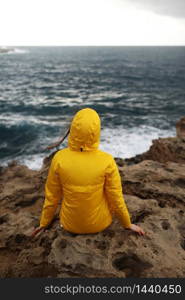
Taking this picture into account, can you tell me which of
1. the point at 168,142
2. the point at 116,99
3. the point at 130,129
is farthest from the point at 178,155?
the point at 116,99

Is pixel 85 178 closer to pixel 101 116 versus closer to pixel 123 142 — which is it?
pixel 123 142

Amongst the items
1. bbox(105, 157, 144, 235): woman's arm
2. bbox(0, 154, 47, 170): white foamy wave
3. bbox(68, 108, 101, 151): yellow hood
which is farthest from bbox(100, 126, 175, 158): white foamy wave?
bbox(68, 108, 101, 151): yellow hood

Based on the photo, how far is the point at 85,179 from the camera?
2379 mm

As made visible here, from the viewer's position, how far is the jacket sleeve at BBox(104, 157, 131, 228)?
2.44 metres

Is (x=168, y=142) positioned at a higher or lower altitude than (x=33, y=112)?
higher

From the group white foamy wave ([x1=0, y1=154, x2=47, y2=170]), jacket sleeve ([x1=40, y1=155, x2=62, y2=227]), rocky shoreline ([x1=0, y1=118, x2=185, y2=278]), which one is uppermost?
jacket sleeve ([x1=40, y1=155, x2=62, y2=227])

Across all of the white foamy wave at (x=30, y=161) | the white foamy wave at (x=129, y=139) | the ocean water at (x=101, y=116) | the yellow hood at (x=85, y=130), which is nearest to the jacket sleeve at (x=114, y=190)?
the yellow hood at (x=85, y=130)

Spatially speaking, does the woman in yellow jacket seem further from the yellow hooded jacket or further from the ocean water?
the ocean water

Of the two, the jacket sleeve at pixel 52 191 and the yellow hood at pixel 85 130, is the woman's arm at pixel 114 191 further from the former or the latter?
the jacket sleeve at pixel 52 191

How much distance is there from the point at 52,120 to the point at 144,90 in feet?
62.3

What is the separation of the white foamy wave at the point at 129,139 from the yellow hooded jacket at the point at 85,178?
8811mm

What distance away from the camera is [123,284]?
243cm

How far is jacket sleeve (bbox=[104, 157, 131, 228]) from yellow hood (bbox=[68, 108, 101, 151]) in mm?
292

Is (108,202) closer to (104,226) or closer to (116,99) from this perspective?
(104,226)
